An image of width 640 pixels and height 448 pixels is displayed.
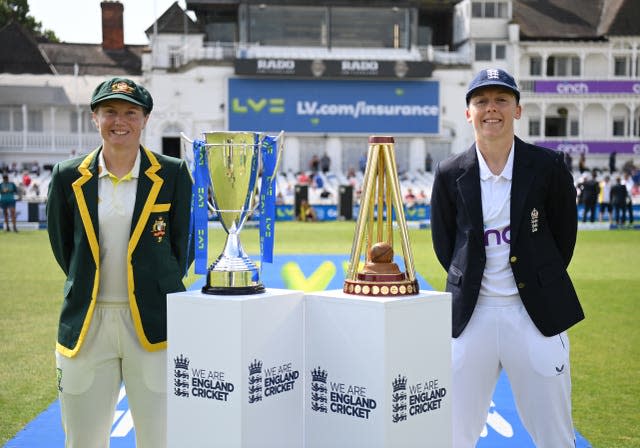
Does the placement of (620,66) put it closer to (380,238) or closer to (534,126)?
(534,126)

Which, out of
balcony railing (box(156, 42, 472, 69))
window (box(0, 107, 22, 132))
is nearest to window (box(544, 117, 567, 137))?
balcony railing (box(156, 42, 472, 69))

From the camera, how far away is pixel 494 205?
4.10 m

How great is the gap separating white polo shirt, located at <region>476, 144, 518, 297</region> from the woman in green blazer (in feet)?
4.92

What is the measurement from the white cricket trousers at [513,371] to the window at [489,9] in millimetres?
50491

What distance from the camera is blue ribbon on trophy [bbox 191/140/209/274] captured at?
135 inches

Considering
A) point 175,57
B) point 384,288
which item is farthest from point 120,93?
point 175,57

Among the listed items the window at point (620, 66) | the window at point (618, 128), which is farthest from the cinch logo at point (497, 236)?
the window at point (620, 66)

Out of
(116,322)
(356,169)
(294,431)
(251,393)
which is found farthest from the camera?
(356,169)

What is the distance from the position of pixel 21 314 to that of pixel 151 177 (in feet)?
26.7

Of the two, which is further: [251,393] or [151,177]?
[151,177]

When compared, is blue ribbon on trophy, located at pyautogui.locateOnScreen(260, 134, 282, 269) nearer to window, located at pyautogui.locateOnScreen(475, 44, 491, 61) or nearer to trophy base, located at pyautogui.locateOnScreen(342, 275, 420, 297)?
trophy base, located at pyautogui.locateOnScreen(342, 275, 420, 297)

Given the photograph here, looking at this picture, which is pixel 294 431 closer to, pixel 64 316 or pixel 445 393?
pixel 445 393

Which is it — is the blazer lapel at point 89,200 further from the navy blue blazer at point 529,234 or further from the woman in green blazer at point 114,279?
the navy blue blazer at point 529,234

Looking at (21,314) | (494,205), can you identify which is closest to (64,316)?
(494,205)
